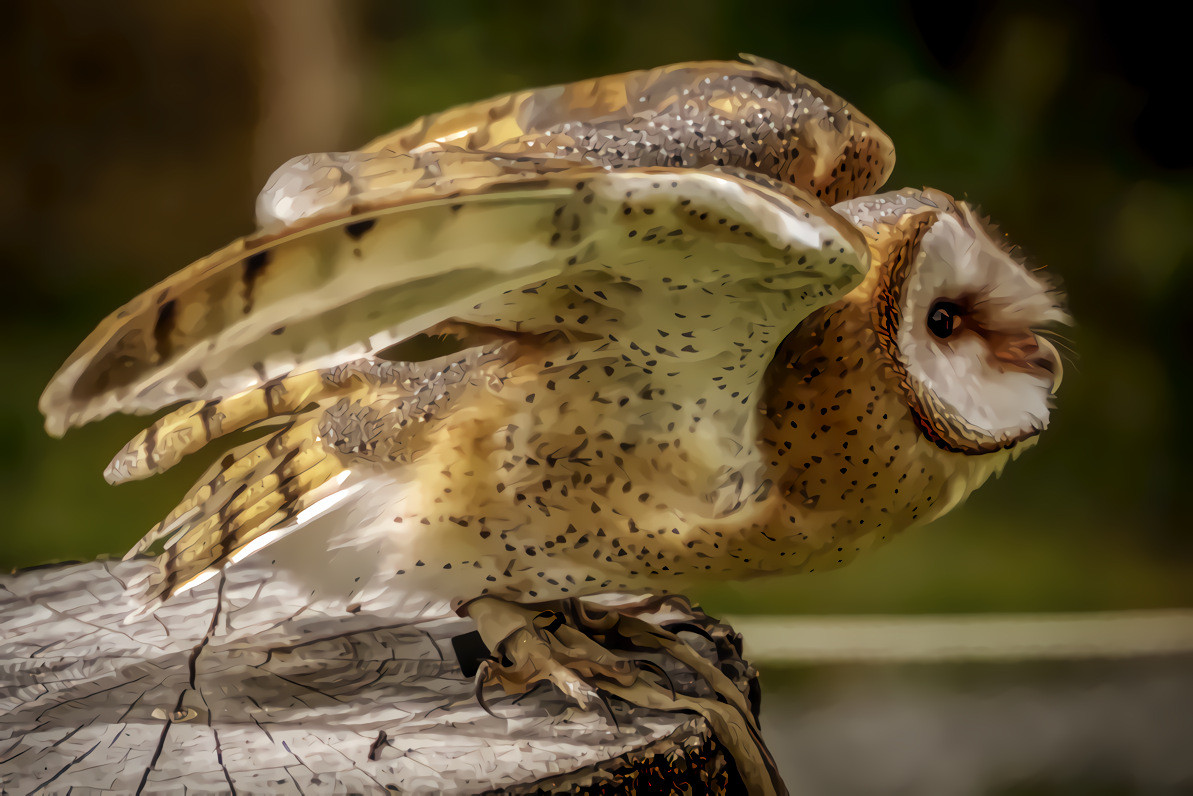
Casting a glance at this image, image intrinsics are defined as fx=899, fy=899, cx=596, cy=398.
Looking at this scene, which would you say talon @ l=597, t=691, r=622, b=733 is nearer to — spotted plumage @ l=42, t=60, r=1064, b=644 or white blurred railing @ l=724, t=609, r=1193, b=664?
spotted plumage @ l=42, t=60, r=1064, b=644

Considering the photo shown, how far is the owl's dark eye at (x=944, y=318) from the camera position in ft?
2.02

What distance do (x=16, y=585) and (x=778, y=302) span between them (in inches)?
31.7

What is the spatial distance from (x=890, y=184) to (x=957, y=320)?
2.48 feet

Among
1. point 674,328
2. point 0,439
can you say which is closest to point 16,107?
point 0,439

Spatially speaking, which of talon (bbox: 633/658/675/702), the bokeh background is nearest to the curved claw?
talon (bbox: 633/658/675/702)

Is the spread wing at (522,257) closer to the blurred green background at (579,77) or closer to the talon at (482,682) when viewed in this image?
the talon at (482,682)

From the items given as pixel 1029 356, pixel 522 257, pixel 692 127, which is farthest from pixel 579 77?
pixel 522 257

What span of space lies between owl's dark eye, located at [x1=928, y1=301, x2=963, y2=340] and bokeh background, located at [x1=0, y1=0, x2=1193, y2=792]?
688 mm

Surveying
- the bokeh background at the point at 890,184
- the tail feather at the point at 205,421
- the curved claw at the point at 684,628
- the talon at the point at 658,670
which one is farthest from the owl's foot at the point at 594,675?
the bokeh background at the point at 890,184

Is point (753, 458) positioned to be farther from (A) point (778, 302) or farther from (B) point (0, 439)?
(B) point (0, 439)

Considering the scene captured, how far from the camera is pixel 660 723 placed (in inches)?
24.7

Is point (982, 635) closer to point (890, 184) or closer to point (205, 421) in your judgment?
point (890, 184)

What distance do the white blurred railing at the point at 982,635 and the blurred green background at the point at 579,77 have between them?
0.11 meters

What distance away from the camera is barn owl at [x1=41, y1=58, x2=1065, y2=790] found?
0.44 meters
